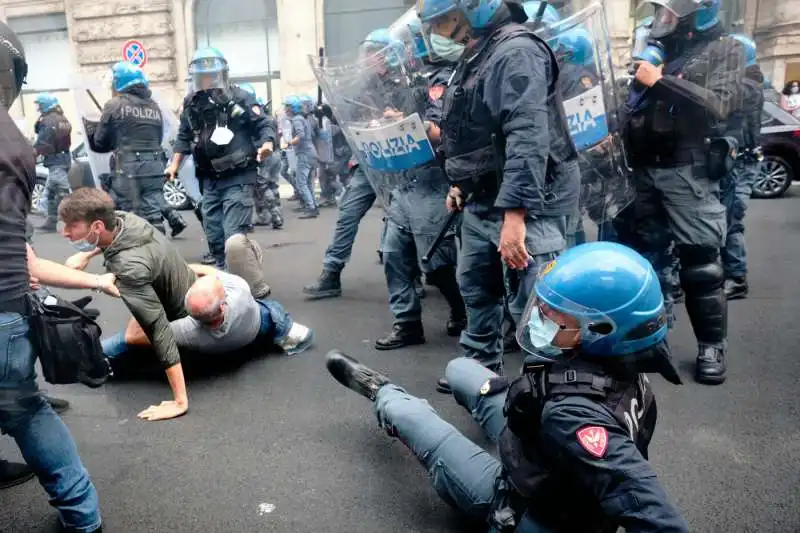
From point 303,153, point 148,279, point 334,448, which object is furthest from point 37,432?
point 303,153

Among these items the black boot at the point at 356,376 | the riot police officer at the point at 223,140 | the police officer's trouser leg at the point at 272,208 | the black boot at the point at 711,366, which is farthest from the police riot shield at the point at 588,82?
the police officer's trouser leg at the point at 272,208

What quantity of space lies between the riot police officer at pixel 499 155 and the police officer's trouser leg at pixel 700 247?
0.81 m

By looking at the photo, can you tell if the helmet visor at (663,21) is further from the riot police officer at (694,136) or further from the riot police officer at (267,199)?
the riot police officer at (267,199)

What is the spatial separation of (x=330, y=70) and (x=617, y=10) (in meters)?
11.9

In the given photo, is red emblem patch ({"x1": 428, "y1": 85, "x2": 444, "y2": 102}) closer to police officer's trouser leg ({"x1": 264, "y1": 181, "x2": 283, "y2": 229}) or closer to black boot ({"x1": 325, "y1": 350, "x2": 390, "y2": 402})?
black boot ({"x1": 325, "y1": 350, "x2": 390, "y2": 402})

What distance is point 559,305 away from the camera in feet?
5.44

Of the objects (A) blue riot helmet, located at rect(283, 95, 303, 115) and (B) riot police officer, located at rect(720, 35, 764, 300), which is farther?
(A) blue riot helmet, located at rect(283, 95, 303, 115)

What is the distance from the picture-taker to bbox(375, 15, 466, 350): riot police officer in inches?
131

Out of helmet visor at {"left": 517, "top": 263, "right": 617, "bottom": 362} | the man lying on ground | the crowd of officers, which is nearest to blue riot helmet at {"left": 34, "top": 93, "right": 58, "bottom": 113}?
the crowd of officers

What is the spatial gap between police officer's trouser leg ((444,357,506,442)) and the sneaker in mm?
1439

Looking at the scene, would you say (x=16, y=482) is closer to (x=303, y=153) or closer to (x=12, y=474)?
(x=12, y=474)

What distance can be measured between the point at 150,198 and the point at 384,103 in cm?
386

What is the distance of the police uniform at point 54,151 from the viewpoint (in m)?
8.45

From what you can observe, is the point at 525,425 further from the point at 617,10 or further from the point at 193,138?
the point at 617,10
